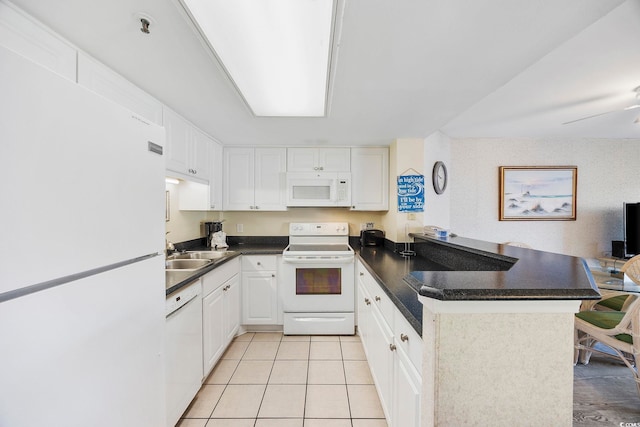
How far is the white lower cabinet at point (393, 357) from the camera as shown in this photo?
1016mm

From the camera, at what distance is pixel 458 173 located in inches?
133

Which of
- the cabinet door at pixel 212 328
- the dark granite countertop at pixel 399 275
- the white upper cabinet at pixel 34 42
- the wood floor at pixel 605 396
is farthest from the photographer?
the cabinet door at pixel 212 328

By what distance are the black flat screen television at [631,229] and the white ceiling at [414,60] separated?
1.43m

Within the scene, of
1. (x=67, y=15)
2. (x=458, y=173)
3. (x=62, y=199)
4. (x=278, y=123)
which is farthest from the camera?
(x=458, y=173)

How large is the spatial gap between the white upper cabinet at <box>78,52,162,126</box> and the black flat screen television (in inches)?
217

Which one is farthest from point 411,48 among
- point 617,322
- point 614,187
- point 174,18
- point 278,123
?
point 614,187

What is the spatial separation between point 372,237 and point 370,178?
75 centimetres

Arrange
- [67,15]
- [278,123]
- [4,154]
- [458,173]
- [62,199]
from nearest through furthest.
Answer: [4,154], [62,199], [67,15], [278,123], [458,173]

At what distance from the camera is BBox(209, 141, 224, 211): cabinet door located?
9.02 feet

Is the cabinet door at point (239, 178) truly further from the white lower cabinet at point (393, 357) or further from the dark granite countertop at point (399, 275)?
the white lower cabinet at point (393, 357)

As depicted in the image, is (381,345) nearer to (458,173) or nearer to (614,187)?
(458,173)

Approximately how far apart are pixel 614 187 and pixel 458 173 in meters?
2.26

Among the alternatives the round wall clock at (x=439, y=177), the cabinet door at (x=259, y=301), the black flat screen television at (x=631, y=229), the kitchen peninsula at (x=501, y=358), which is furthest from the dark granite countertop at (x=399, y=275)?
the black flat screen television at (x=631, y=229)

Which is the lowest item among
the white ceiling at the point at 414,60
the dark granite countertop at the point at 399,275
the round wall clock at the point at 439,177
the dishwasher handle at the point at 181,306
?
the dishwasher handle at the point at 181,306
